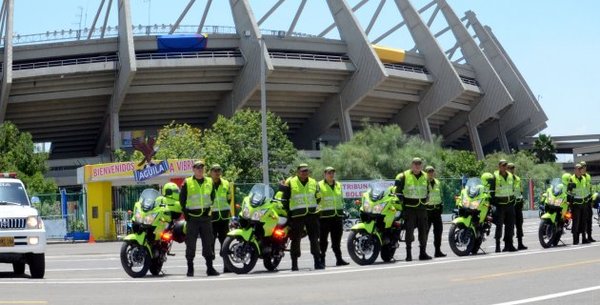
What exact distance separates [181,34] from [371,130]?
1413 centimetres

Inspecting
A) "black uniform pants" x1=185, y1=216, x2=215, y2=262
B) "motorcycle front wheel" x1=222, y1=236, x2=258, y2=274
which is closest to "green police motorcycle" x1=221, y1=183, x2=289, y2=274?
"motorcycle front wheel" x1=222, y1=236, x2=258, y2=274

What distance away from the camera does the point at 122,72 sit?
63.2 m

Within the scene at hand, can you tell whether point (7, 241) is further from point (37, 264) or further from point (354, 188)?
point (354, 188)

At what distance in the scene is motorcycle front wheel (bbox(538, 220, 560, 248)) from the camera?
20.3m

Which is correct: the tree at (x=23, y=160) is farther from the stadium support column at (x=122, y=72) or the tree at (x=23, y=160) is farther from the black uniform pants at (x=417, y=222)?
the black uniform pants at (x=417, y=222)

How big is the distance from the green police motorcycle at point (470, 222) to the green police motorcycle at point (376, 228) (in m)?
1.28

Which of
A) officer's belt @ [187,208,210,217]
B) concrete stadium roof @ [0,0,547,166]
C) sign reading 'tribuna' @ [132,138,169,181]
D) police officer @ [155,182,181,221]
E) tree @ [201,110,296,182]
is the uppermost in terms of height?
concrete stadium roof @ [0,0,547,166]

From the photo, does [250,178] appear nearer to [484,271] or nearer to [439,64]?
[439,64]

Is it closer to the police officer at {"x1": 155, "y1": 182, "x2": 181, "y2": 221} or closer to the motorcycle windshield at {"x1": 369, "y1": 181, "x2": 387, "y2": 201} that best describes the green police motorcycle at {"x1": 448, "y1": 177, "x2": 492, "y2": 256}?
the motorcycle windshield at {"x1": 369, "y1": 181, "x2": 387, "y2": 201}

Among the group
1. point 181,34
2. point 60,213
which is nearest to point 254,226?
point 60,213

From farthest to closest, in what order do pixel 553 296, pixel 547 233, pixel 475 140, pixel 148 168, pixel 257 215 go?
1. pixel 475 140
2. pixel 148 168
3. pixel 547 233
4. pixel 257 215
5. pixel 553 296

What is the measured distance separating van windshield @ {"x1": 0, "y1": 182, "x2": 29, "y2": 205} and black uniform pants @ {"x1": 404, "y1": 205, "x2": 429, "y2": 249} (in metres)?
6.65

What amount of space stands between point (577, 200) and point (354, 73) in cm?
5030

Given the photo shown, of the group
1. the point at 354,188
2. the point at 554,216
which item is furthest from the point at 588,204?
the point at 354,188
